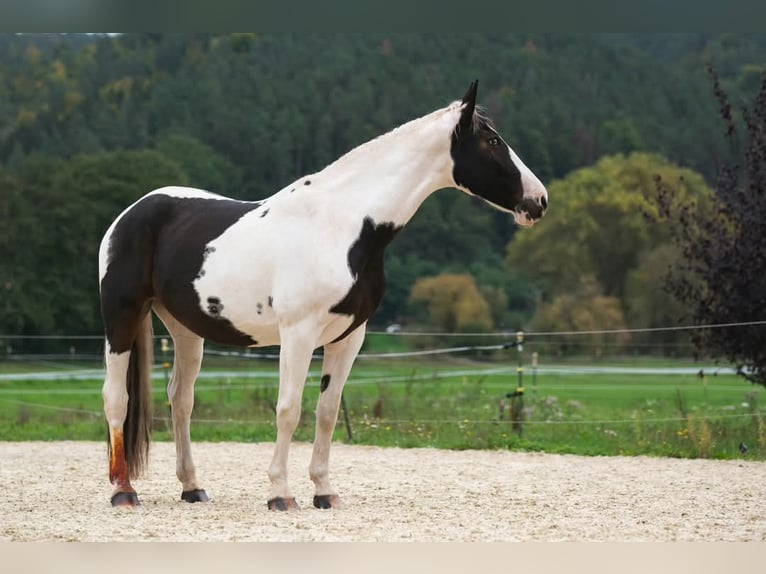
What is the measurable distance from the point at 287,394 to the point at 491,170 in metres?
1.76

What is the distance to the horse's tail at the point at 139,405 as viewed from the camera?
7.05m

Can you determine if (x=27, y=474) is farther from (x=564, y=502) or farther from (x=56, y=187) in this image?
(x=56, y=187)

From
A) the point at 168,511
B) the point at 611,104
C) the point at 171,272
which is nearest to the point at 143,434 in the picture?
the point at 168,511

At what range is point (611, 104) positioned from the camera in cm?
6222

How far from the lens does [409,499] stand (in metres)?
7.17

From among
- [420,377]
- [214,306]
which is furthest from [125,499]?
[420,377]

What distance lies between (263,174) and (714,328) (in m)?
41.0

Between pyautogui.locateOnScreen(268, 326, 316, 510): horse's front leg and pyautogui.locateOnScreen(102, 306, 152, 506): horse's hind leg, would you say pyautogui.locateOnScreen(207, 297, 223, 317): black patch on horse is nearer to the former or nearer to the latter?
pyautogui.locateOnScreen(268, 326, 316, 510): horse's front leg

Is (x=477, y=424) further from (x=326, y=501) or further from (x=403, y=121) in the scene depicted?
(x=403, y=121)

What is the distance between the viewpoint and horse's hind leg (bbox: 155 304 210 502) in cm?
711

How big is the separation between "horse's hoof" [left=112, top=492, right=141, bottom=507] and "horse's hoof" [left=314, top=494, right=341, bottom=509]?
3.66ft

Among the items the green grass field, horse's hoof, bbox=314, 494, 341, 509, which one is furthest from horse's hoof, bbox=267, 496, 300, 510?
the green grass field

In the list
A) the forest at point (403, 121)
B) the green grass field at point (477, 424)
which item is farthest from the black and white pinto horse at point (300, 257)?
the forest at point (403, 121)

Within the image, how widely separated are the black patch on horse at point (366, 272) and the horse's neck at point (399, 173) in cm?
8
